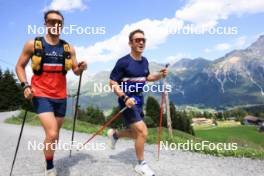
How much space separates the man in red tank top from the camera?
20.8 ft

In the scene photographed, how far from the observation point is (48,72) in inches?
252

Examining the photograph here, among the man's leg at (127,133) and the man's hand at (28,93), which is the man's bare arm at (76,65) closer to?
the man's hand at (28,93)

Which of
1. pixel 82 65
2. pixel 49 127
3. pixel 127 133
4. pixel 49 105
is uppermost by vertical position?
pixel 82 65

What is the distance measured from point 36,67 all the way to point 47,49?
14.2 inches

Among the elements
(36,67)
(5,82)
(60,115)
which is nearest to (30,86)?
(36,67)

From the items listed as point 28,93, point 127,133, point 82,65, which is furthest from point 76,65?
→ point 127,133

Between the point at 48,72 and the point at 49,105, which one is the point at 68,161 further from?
the point at 48,72

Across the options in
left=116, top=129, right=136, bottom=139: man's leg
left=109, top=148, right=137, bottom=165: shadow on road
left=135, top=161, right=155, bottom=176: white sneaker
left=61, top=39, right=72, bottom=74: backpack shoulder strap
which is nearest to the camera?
left=61, top=39, right=72, bottom=74: backpack shoulder strap

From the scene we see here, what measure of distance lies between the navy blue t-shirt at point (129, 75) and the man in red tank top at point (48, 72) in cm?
105

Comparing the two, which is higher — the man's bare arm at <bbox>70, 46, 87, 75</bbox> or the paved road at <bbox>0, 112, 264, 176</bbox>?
the man's bare arm at <bbox>70, 46, 87, 75</bbox>

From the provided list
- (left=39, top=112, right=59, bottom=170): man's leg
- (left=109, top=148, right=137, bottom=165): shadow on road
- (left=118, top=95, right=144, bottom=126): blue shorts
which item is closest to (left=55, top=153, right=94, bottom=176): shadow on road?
(left=109, top=148, right=137, bottom=165): shadow on road

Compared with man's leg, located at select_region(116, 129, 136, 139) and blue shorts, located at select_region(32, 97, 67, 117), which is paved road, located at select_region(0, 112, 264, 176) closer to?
man's leg, located at select_region(116, 129, 136, 139)

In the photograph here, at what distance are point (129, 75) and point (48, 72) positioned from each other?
1618mm

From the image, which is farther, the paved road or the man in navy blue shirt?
the paved road
